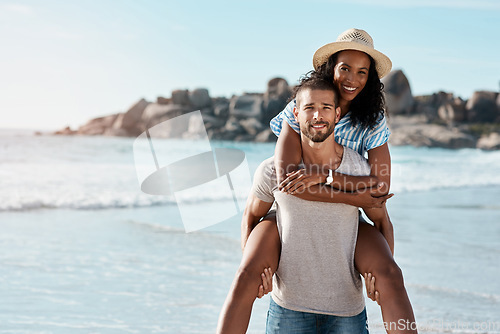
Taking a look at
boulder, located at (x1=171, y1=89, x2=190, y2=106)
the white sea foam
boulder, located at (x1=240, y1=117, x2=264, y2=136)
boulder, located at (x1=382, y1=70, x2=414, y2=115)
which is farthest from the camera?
boulder, located at (x1=171, y1=89, x2=190, y2=106)

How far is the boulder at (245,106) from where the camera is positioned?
163 feet

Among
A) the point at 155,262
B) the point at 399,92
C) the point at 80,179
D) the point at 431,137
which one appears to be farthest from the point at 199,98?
the point at 155,262

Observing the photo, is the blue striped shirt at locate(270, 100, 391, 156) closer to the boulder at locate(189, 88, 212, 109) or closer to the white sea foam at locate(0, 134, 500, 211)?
the white sea foam at locate(0, 134, 500, 211)

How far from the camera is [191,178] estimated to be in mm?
14273

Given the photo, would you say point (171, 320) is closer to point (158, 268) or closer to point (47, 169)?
point (158, 268)

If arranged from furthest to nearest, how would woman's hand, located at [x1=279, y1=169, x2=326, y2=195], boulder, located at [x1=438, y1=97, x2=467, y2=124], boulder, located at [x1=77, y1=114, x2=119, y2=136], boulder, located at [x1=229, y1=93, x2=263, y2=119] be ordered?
boulder, located at [x1=229, y1=93, x2=263, y2=119] → boulder, located at [x1=438, y1=97, x2=467, y2=124] → boulder, located at [x1=77, y1=114, x2=119, y2=136] → woman's hand, located at [x1=279, y1=169, x2=326, y2=195]

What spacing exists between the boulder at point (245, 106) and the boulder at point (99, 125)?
11.9m

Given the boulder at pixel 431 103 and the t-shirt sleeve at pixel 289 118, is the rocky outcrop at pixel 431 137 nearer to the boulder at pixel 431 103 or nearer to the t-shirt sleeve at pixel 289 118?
the boulder at pixel 431 103

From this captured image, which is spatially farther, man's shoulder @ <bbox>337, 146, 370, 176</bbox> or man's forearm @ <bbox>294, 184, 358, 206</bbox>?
man's shoulder @ <bbox>337, 146, 370, 176</bbox>

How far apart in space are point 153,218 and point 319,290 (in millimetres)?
6301

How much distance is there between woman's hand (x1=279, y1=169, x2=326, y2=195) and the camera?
2.40 m

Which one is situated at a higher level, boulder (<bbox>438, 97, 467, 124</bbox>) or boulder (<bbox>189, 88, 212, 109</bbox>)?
boulder (<bbox>189, 88, 212, 109</bbox>)

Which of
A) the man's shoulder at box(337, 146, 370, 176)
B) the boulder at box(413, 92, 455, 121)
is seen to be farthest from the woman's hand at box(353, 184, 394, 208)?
the boulder at box(413, 92, 455, 121)

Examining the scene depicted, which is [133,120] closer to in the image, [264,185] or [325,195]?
[264,185]
